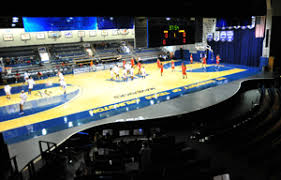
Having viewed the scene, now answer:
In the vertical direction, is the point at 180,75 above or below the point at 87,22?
below

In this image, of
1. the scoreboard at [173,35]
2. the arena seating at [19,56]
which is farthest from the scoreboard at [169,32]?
the arena seating at [19,56]

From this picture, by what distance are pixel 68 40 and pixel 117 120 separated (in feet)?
73.3

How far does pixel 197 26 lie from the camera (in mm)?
11531

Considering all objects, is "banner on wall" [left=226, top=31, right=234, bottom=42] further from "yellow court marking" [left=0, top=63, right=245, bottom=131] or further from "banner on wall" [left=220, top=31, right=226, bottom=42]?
"yellow court marking" [left=0, top=63, right=245, bottom=131]

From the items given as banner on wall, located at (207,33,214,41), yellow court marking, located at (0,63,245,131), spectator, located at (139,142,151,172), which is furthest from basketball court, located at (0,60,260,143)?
banner on wall, located at (207,33,214,41)

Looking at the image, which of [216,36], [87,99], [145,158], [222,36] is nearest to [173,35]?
[87,99]

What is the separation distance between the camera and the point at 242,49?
21.3 meters

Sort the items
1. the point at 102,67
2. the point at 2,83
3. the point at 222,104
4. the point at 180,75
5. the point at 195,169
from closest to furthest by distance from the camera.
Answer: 1. the point at 195,169
2. the point at 222,104
3. the point at 180,75
4. the point at 2,83
5. the point at 102,67

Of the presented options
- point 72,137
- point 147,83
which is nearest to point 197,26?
point 147,83

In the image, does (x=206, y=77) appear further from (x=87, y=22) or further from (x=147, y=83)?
(x=87, y=22)

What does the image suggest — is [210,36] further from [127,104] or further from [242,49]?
[127,104]

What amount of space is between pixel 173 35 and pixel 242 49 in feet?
44.3

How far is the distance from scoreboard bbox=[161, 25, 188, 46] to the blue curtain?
11.8 metres

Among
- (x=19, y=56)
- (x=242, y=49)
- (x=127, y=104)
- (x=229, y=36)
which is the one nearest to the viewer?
(x=127, y=104)
